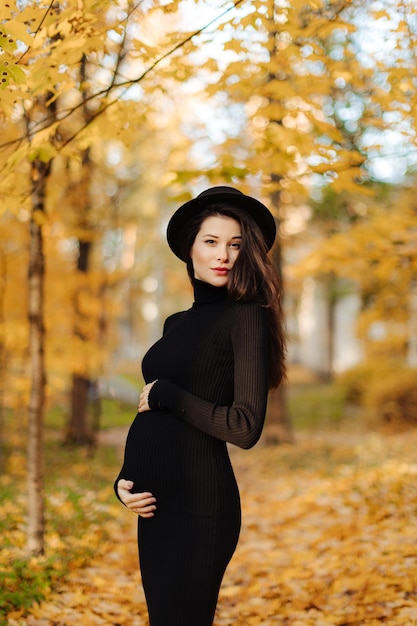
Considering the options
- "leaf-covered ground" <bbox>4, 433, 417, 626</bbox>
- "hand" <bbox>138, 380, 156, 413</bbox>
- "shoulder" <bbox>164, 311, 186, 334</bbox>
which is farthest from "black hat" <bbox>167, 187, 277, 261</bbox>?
"leaf-covered ground" <bbox>4, 433, 417, 626</bbox>

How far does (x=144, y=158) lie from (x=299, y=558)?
1182cm

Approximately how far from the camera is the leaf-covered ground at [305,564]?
3.48 metres

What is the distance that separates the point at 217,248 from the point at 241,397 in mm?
600

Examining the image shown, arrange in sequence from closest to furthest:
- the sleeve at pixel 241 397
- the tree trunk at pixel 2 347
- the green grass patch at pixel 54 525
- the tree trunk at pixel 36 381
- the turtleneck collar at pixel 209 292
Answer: the sleeve at pixel 241 397 < the turtleneck collar at pixel 209 292 < the green grass patch at pixel 54 525 < the tree trunk at pixel 36 381 < the tree trunk at pixel 2 347

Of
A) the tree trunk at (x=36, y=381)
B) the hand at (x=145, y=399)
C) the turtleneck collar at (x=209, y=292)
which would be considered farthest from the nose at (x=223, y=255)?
the tree trunk at (x=36, y=381)

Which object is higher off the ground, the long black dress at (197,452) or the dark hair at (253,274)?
the dark hair at (253,274)

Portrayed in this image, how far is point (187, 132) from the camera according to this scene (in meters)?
11.0

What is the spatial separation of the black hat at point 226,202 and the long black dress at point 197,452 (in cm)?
38

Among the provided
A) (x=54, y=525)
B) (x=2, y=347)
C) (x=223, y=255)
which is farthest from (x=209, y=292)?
(x=2, y=347)

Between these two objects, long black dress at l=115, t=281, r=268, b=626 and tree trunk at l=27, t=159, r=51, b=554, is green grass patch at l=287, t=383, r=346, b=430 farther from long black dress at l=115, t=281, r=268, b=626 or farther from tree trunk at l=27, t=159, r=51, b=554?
long black dress at l=115, t=281, r=268, b=626

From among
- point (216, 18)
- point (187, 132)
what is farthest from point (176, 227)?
point (187, 132)

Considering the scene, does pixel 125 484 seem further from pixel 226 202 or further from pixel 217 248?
pixel 226 202

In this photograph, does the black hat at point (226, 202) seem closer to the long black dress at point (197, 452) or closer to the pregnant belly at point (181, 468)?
the long black dress at point (197, 452)

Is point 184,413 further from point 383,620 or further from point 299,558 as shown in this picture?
point 299,558
